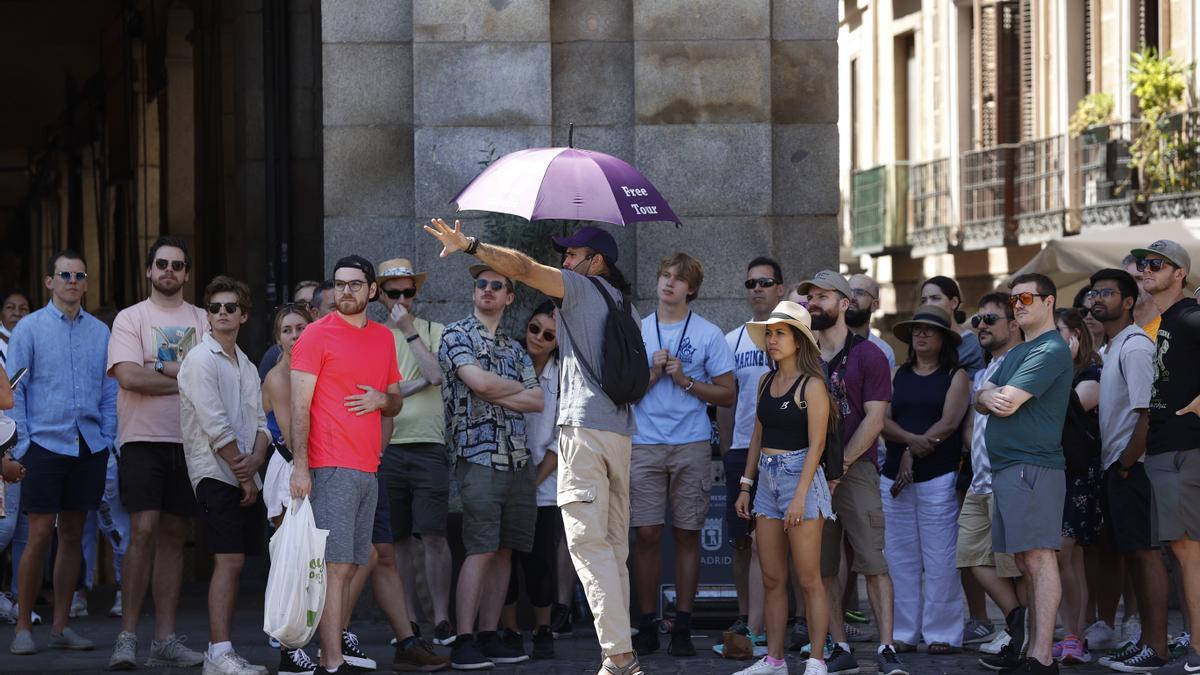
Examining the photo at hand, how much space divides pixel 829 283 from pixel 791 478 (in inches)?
49.0

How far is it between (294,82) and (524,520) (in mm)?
5281

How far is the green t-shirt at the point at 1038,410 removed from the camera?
32.3 feet

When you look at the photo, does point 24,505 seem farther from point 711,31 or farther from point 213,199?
point 213,199

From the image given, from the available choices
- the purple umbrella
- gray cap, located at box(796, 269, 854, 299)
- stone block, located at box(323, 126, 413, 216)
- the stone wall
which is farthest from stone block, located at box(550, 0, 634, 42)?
gray cap, located at box(796, 269, 854, 299)

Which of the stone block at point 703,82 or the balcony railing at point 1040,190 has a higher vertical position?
the balcony railing at point 1040,190

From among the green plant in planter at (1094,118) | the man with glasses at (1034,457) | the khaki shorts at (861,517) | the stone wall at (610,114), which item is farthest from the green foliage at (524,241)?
the green plant in planter at (1094,118)

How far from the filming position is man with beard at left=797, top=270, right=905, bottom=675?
10406mm

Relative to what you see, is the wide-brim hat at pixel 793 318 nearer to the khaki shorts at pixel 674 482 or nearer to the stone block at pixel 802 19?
the khaki shorts at pixel 674 482

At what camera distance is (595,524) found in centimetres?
931

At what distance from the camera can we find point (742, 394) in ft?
36.9

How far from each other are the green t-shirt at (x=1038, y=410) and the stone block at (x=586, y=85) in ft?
12.6

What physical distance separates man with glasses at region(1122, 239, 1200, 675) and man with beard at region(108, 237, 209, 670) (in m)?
4.90

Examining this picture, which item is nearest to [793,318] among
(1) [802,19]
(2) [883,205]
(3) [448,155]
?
(3) [448,155]

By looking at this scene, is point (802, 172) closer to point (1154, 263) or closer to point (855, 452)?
point (855, 452)
